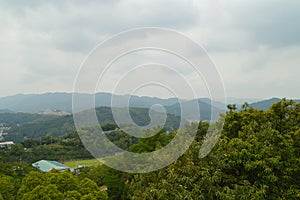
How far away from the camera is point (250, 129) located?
10.0 meters

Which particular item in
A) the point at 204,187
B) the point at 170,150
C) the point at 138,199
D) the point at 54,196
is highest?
the point at 170,150

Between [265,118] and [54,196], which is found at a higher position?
[265,118]

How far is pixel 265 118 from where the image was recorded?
11.0m

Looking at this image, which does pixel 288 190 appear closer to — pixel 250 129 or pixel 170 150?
pixel 250 129

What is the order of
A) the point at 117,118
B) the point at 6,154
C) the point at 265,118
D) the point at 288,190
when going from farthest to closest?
the point at 6,154 → the point at 265,118 → the point at 288,190 → the point at 117,118

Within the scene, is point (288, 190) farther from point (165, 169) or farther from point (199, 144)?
point (165, 169)

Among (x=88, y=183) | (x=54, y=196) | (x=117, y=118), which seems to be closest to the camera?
(x=117, y=118)

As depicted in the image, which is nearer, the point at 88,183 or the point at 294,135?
the point at 294,135

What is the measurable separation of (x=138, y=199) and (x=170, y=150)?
1.77 m

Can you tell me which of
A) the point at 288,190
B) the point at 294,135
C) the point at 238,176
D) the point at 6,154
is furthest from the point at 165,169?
the point at 6,154

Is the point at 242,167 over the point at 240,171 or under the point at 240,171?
over

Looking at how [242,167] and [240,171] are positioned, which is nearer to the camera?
[242,167]

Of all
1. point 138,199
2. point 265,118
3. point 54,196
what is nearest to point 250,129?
point 265,118

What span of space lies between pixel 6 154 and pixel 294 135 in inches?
1876
